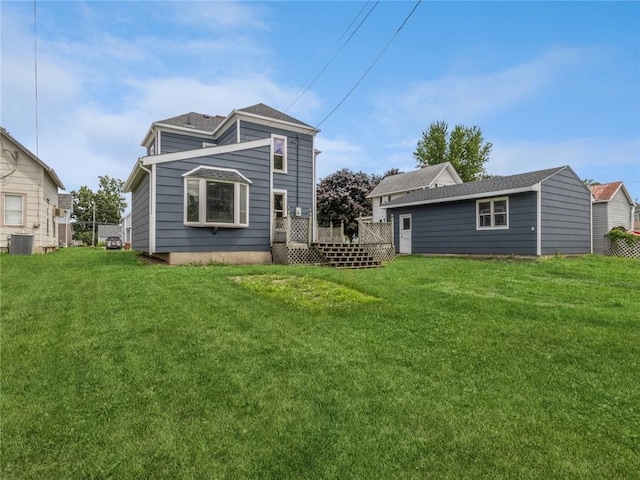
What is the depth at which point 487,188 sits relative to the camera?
14430 millimetres

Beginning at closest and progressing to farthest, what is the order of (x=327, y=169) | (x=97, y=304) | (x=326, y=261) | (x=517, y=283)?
(x=97, y=304) → (x=517, y=283) → (x=326, y=261) → (x=327, y=169)

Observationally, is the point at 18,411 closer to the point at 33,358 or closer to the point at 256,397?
the point at 33,358

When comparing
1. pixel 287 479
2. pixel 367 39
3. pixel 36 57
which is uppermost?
pixel 367 39

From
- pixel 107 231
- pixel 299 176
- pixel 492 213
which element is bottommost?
pixel 492 213

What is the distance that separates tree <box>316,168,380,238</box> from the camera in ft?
97.1

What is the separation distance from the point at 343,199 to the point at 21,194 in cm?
2119

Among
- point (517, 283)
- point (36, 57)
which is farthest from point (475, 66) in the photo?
point (36, 57)

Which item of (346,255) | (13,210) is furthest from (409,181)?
(13,210)

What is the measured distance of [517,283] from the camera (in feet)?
25.7

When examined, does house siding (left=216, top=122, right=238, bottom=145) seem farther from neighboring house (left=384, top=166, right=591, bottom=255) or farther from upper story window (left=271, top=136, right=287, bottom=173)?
neighboring house (left=384, top=166, right=591, bottom=255)

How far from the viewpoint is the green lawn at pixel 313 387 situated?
7.04ft

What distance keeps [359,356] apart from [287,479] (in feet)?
5.67

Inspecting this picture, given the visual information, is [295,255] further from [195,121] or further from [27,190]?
[27,190]

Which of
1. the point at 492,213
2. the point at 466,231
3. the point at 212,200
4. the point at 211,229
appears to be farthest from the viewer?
the point at 466,231
